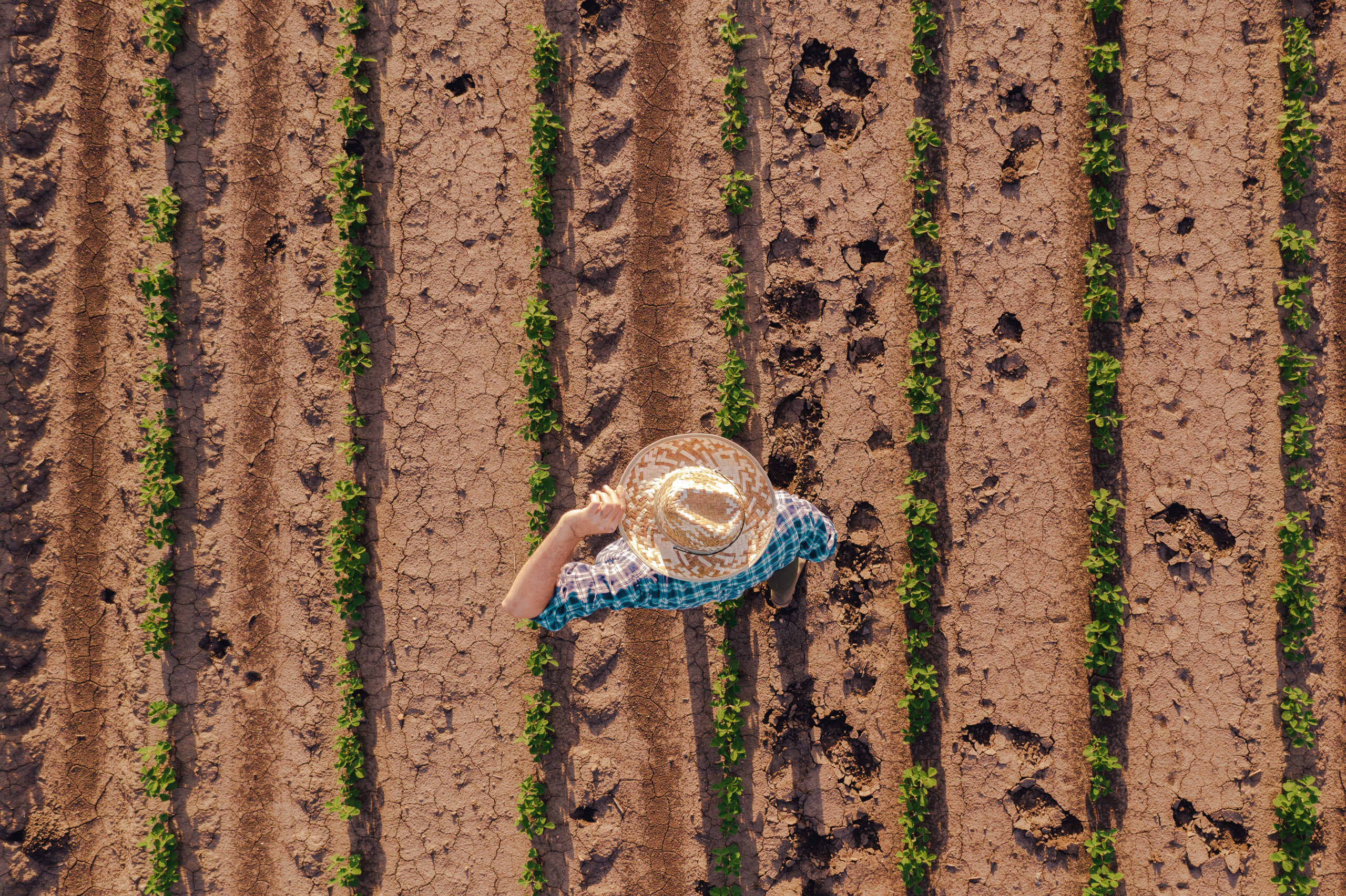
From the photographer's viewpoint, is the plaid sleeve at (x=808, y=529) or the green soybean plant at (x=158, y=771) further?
the green soybean plant at (x=158, y=771)

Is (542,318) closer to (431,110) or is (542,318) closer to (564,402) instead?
(564,402)

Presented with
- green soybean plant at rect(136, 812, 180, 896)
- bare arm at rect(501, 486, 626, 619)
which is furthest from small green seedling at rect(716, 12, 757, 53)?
green soybean plant at rect(136, 812, 180, 896)

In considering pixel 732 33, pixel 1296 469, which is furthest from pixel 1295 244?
pixel 732 33

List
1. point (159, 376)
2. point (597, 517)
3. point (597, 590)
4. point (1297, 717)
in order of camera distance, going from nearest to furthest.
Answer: point (597, 517) → point (597, 590) → point (1297, 717) → point (159, 376)

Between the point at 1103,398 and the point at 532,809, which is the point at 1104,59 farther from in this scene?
the point at 532,809

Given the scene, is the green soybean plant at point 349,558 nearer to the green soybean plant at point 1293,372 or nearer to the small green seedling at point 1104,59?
the small green seedling at point 1104,59

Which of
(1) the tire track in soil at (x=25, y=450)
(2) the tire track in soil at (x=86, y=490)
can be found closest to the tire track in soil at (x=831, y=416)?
(2) the tire track in soil at (x=86, y=490)
